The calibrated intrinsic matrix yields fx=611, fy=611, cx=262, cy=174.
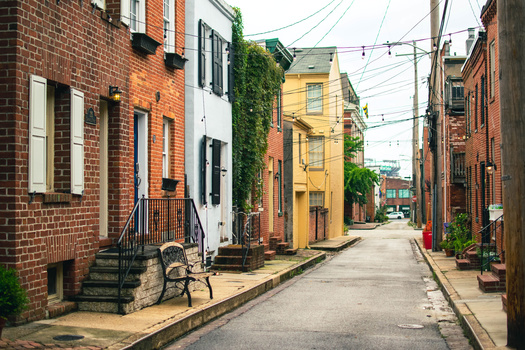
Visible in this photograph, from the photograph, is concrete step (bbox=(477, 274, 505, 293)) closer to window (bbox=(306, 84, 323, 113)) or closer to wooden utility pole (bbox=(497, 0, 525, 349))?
wooden utility pole (bbox=(497, 0, 525, 349))

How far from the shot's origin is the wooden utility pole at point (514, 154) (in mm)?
7176

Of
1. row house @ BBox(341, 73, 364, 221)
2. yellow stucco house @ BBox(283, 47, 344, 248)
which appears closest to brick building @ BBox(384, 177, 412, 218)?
row house @ BBox(341, 73, 364, 221)

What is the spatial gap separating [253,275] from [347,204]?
149 feet

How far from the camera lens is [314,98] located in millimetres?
40500

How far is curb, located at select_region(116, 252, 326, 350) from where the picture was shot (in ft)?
24.6

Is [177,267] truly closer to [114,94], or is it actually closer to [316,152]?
[114,94]

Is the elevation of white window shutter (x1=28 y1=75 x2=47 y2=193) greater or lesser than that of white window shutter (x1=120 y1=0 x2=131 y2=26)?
lesser

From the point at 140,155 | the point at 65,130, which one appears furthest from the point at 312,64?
the point at 65,130

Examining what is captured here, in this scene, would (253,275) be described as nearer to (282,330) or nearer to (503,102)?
(282,330)

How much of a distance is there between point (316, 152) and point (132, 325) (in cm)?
3310

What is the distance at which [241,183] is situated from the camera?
19281 mm

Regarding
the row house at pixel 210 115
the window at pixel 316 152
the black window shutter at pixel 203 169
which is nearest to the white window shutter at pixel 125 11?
the row house at pixel 210 115

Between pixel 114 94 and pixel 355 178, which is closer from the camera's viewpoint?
pixel 114 94

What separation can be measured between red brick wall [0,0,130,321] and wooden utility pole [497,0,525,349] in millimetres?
6079
